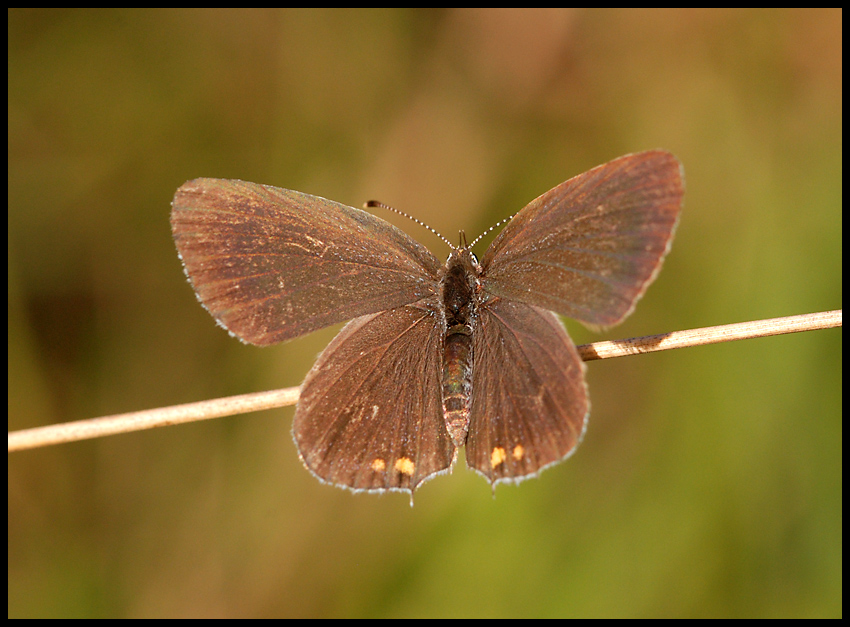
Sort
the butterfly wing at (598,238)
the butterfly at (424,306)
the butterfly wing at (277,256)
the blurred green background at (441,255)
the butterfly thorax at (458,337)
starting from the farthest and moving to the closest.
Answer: the blurred green background at (441,255) → the butterfly wing at (277,256) → the butterfly thorax at (458,337) → the butterfly at (424,306) → the butterfly wing at (598,238)

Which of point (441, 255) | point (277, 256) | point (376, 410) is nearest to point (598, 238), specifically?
point (376, 410)

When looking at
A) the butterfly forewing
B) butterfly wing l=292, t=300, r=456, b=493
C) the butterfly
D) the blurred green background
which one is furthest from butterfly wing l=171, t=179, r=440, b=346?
the blurred green background

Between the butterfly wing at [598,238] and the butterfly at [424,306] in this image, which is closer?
the butterfly wing at [598,238]

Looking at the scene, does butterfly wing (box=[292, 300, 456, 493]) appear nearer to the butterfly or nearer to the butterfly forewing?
the butterfly

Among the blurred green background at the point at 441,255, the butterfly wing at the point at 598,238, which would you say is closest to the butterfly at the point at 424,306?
the butterfly wing at the point at 598,238

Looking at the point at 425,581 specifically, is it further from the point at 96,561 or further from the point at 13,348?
the point at 13,348

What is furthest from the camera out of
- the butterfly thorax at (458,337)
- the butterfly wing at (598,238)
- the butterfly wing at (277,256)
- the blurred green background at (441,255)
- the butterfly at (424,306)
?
the blurred green background at (441,255)

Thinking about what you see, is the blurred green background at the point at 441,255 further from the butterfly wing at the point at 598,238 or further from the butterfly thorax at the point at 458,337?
the butterfly wing at the point at 598,238

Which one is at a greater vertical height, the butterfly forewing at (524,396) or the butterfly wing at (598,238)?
the butterfly wing at (598,238)
